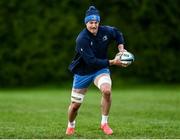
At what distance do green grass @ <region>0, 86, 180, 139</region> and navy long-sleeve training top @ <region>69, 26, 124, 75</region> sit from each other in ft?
3.73

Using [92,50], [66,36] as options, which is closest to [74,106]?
[92,50]

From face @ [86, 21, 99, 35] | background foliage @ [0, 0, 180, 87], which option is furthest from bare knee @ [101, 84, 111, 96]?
background foliage @ [0, 0, 180, 87]

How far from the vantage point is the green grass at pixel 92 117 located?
11250 mm

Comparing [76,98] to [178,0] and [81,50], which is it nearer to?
[81,50]

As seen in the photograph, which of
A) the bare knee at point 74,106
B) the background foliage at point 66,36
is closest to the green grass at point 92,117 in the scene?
the bare knee at point 74,106

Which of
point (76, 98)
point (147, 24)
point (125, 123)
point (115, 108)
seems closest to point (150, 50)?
point (147, 24)

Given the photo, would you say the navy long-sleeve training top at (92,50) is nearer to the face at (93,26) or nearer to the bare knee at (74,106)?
the face at (93,26)

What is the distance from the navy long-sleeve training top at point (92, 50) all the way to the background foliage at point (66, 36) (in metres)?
14.8

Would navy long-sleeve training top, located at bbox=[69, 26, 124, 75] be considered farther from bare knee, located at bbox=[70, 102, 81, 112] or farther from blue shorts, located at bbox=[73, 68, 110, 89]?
bare knee, located at bbox=[70, 102, 81, 112]

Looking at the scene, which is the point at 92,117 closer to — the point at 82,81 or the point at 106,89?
the point at 82,81

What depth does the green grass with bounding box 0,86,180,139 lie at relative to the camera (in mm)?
11250

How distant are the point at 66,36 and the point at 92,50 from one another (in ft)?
49.8

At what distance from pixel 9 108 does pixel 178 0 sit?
1172 centimetres

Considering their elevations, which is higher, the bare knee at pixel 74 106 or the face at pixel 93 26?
the face at pixel 93 26
